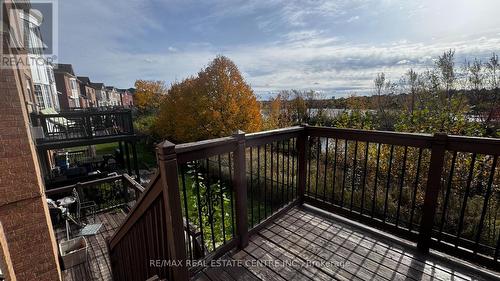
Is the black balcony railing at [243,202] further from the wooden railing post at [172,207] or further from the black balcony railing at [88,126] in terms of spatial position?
the black balcony railing at [88,126]

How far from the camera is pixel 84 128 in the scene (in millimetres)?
8695

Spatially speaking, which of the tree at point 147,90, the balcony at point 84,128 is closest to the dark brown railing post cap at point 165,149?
the balcony at point 84,128

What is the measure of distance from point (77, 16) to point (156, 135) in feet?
58.3

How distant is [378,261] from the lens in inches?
83.4

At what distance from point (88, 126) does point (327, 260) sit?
9386mm

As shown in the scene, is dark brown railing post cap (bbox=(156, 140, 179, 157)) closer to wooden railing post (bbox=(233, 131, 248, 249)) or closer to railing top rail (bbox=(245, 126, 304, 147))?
wooden railing post (bbox=(233, 131, 248, 249))

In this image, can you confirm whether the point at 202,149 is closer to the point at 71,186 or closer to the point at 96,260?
the point at 96,260

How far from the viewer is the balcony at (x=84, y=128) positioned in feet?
25.2

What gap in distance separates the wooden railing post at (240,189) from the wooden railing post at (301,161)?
1115 millimetres

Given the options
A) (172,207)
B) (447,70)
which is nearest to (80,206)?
(172,207)

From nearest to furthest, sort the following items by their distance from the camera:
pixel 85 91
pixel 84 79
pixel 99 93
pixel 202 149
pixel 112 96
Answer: pixel 202 149, pixel 85 91, pixel 84 79, pixel 99 93, pixel 112 96

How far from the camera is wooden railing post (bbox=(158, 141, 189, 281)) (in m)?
1.54

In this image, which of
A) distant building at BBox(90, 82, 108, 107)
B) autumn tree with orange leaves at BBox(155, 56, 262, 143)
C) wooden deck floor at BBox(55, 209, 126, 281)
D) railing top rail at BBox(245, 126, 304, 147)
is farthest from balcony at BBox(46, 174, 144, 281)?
distant building at BBox(90, 82, 108, 107)

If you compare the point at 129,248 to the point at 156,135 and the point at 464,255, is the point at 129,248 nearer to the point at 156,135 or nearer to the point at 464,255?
the point at 464,255
